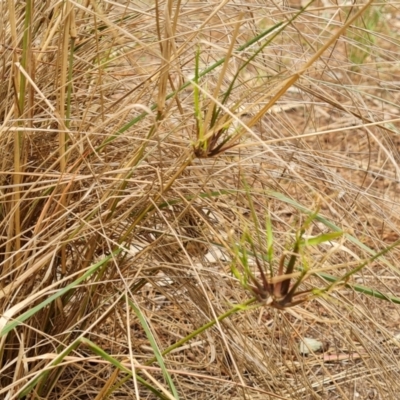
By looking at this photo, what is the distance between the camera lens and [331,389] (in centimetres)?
159

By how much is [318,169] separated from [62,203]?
433 millimetres

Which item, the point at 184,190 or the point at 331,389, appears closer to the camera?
the point at 184,190

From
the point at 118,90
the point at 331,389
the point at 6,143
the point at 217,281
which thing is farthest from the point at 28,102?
the point at 331,389

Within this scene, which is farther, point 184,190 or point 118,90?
point 118,90

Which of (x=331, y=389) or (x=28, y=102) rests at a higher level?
(x=28, y=102)

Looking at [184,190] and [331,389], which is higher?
[184,190]

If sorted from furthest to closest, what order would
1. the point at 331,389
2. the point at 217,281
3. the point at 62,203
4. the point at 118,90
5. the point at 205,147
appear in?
the point at 331,389 < the point at 118,90 < the point at 217,281 < the point at 62,203 < the point at 205,147

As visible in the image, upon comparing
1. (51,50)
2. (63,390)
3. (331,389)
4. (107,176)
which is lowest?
(331,389)

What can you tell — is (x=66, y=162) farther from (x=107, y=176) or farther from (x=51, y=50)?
(x=51, y=50)

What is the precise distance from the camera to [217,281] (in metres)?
1.28

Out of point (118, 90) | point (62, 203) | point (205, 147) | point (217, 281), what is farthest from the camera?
point (118, 90)

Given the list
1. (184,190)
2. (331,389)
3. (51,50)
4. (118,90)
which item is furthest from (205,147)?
(331,389)

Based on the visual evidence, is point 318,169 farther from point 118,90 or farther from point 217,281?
point 118,90

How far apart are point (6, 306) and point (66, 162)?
0.23m
